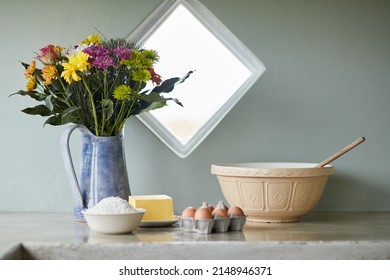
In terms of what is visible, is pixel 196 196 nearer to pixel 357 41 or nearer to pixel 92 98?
pixel 92 98

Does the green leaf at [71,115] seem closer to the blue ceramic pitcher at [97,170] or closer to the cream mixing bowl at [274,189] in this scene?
the blue ceramic pitcher at [97,170]

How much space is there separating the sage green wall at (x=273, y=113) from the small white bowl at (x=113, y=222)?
0.50 meters

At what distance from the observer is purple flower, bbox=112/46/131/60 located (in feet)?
6.07

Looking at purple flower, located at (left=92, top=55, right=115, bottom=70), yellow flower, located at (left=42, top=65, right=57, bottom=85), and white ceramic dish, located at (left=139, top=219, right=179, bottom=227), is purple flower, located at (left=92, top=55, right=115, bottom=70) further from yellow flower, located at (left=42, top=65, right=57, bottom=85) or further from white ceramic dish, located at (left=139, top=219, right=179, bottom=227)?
white ceramic dish, located at (left=139, top=219, right=179, bottom=227)

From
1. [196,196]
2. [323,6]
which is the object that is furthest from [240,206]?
[323,6]

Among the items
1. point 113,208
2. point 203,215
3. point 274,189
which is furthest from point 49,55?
point 274,189

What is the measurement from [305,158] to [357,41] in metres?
0.42

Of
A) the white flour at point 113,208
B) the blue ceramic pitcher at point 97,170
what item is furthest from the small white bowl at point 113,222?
the blue ceramic pitcher at point 97,170

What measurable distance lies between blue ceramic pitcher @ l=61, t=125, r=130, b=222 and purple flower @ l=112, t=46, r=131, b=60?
0.24 meters

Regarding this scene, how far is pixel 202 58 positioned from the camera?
2.28 metres

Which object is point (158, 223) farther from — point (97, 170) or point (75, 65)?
point (75, 65)

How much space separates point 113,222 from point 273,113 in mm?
758

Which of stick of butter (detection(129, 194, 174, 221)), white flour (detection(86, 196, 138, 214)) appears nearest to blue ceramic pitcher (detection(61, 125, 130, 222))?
stick of butter (detection(129, 194, 174, 221))

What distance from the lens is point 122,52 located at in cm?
186
